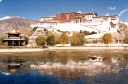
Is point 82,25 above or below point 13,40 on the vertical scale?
above

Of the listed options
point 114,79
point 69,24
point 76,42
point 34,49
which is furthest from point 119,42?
point 114,79

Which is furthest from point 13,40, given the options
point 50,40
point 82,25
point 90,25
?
point 90,25

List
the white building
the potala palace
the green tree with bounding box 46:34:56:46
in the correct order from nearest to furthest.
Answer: the green tree with bounding box 46:34:56:46
the potala palace
the white building

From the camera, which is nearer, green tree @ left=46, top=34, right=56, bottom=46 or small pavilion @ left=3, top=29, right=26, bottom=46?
small pavilion @ left=3, top=29, right=26, bottom=46

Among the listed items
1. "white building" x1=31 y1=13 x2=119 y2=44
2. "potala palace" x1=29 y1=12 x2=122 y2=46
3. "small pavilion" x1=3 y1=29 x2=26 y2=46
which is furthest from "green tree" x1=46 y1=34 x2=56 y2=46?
"white building" x1=31 y1=13 x2=119 y2=44

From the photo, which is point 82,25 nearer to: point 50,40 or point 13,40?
point 50,40

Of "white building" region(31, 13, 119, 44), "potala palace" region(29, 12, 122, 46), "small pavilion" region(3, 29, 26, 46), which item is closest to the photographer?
"small pavilion" region(3, 29, 26, 46)

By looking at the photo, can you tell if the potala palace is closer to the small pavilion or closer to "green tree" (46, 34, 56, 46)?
"green tree" (46, 34, 56, 46)

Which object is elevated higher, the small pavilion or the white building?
the white building

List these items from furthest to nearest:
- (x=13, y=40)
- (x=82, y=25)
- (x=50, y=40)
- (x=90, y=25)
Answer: (x=90, y=25)
(x=82, y=25)
(x=50, y=40)
(x=13, y=40)

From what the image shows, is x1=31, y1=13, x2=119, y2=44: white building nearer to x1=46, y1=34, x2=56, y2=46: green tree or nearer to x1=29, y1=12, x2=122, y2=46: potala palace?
x1=29, y1=12, x2=122, y2=46: potala palace

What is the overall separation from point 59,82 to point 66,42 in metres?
109

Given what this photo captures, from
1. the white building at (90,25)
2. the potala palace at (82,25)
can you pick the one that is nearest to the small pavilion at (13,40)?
the potala palace at (82,25)

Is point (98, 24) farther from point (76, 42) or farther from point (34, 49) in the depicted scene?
point (34, 49)
